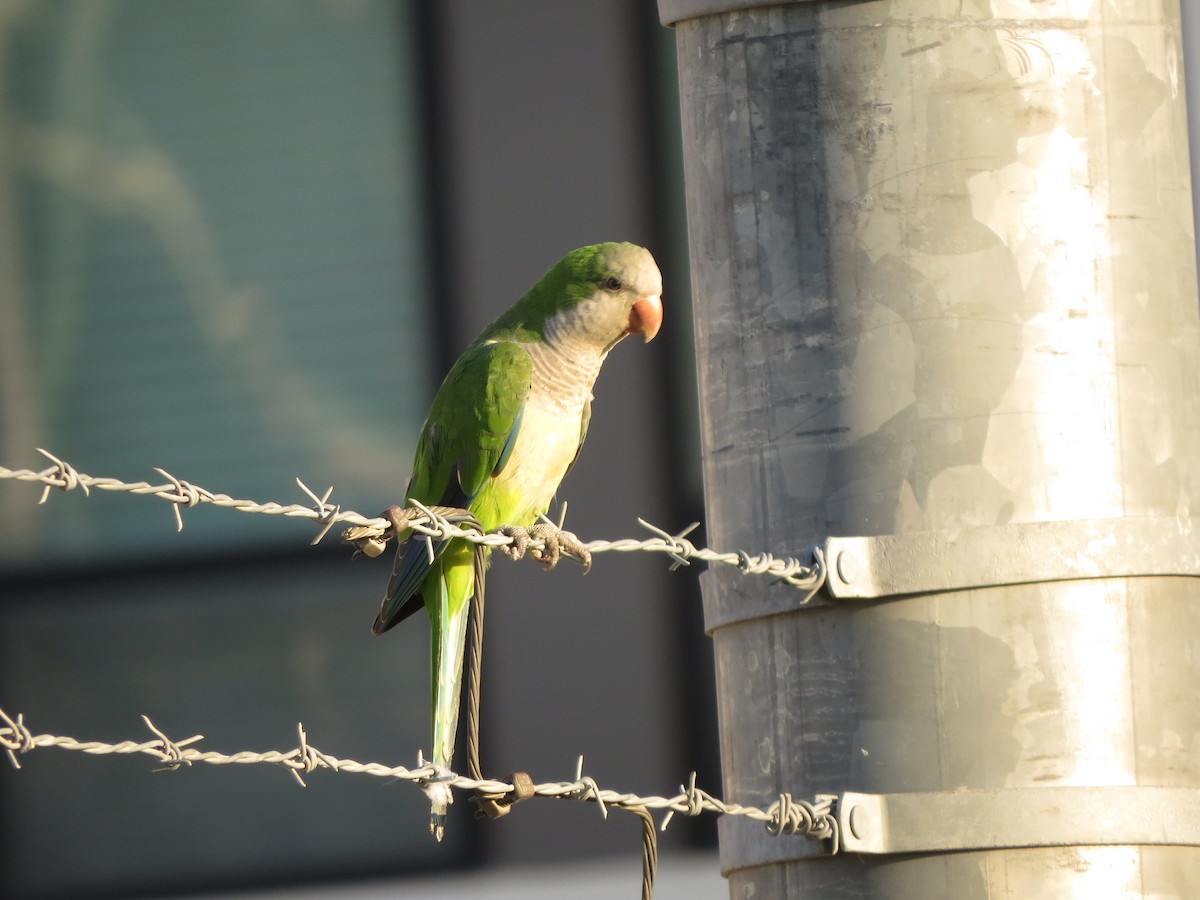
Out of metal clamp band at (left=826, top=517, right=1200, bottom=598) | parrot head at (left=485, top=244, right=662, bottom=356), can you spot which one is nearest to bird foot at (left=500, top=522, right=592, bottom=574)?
parrot head at (left=485, top=244, right=662, bottom=356)

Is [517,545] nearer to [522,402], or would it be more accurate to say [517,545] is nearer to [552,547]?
[552,547]

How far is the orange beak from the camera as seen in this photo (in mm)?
3230

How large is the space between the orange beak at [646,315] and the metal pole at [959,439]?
987mm

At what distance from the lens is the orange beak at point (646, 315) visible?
3.23 metres

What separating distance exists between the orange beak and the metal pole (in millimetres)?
987

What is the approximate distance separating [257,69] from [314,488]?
4.94 feet

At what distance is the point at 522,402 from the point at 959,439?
127 cm

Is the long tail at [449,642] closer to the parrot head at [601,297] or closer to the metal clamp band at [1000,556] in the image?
the parrot head at [601,297]

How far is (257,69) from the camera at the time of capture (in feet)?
20.4

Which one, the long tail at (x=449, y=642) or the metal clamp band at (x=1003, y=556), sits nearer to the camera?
the metal clamp band at (x=1003, y=556)

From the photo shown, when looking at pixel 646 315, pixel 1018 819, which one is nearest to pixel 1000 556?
pixel 1018 819

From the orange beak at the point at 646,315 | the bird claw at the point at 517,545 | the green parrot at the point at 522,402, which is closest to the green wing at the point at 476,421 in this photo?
the green parrot at the point at 522,402

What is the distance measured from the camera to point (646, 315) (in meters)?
3.24

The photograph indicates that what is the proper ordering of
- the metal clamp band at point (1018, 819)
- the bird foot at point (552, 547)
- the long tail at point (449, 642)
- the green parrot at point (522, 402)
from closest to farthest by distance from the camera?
1. the metal clamp band at point (1018, 819)
2. the bird foot at point (552, 547)
3. the long tail at point (449, 642)
4. the green parrot at point (522, 402)
